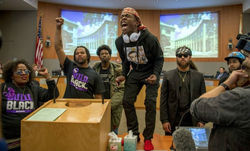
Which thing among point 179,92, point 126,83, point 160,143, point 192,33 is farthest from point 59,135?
Result: point 192,33

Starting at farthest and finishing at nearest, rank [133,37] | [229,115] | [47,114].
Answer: [133,37] → [47,114] → [229,115]

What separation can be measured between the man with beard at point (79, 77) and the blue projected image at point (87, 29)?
6.60 meters

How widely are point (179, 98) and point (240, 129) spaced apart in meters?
1.40

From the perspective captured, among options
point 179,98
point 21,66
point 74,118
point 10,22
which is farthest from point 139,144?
point 10,22

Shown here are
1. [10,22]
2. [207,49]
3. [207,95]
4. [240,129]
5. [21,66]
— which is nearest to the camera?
[240,129]

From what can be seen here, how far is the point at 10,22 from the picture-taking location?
7.95 meters

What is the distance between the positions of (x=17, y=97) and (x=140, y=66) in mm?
1257

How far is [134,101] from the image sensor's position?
2025mm

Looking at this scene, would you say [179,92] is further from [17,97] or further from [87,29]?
[87,29]

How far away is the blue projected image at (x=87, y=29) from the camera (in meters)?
8.43

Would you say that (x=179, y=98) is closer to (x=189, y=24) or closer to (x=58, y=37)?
(x=58, y=37)

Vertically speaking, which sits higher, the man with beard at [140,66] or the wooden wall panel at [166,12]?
the wooden wall panel at [166,12]

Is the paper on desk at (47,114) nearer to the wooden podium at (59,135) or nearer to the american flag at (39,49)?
the wooden podium at (59,135)

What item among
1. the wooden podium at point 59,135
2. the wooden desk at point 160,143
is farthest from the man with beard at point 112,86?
the wooden podium at point 59,135
